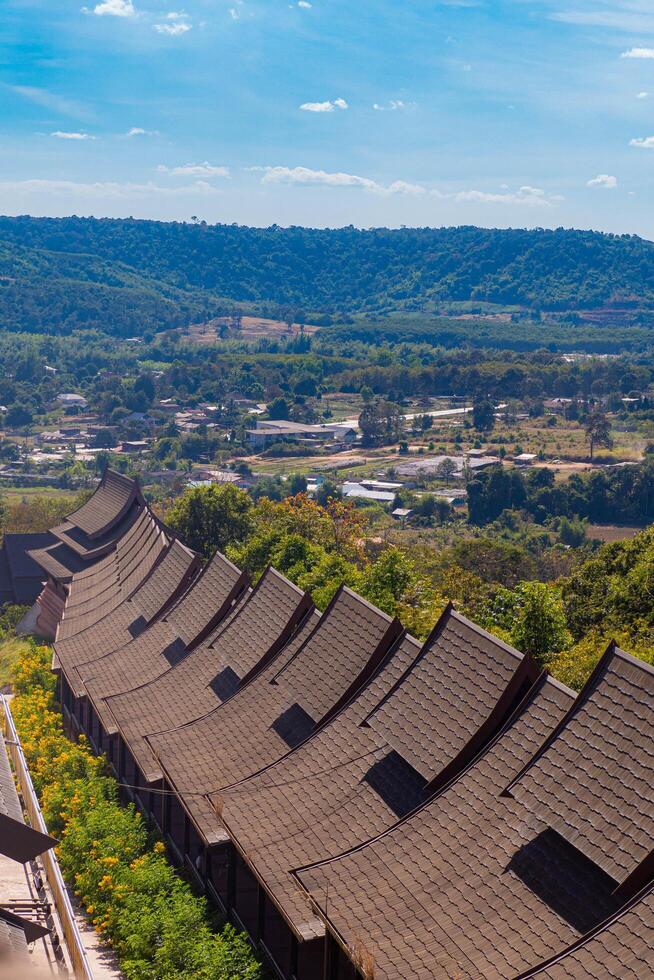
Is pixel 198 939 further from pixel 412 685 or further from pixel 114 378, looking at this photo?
pixel 114 378

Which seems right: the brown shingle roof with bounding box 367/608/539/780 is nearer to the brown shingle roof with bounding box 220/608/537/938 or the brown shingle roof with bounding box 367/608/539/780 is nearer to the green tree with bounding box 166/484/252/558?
the brown shingle roof with bounding box 220/608/537/938

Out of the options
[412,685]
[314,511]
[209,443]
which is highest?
[412,685]

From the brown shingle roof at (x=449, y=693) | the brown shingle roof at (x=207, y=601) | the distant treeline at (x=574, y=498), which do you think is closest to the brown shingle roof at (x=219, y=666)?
the brown shingle roof at (x=207, y=601)

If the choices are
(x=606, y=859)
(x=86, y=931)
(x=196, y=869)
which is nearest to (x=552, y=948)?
(x=606, y=859)

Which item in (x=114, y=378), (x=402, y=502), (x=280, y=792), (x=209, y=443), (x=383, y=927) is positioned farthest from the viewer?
(x=114, y=378)

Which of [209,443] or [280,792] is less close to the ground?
[280,792]

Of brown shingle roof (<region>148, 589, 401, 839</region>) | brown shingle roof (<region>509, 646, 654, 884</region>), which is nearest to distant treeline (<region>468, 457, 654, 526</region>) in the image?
brown shingle roof (<region>148, 589, 401, 839</region>)

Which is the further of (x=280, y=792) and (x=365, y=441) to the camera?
(x=365, y=441)
